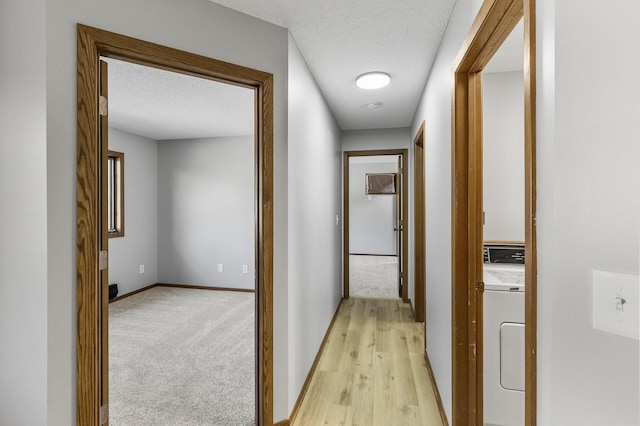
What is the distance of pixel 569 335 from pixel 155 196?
18.4 ft

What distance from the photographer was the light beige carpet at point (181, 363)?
2084mm

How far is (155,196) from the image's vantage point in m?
5.26

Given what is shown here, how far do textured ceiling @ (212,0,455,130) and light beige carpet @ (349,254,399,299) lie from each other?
3.00 m

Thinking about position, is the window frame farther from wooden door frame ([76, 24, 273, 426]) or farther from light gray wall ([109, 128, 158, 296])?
wooden door frame ([76, 24, 273, 426])

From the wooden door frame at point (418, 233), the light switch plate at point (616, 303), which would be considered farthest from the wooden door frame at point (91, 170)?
the wooden door frame at point (418, 233)

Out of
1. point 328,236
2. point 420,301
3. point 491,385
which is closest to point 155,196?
point 328,236

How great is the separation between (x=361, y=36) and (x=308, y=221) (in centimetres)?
129

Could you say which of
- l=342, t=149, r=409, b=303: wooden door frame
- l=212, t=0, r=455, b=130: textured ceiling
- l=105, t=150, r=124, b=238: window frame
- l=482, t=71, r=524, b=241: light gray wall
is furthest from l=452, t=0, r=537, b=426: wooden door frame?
l=105, t=150, r=124, b=238: window frame

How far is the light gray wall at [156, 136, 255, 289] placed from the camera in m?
5.04

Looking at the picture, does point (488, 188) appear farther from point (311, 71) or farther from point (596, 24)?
point (596, 24)

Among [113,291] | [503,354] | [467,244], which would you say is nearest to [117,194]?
[113,291]

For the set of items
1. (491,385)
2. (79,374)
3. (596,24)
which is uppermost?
(596,24)

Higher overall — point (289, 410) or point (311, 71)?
point (311, 71)

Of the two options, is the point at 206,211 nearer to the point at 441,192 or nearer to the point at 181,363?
the point at 181,363
